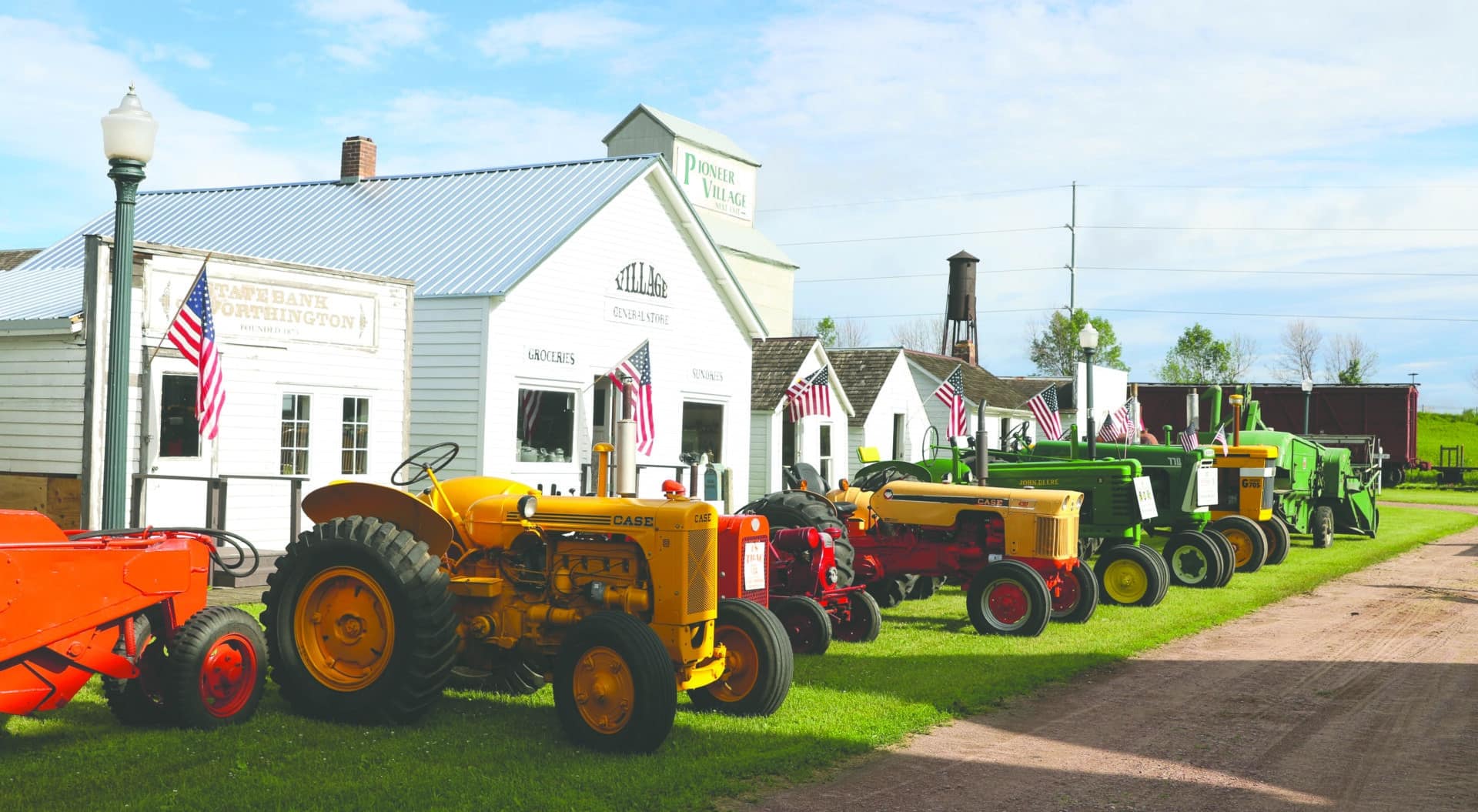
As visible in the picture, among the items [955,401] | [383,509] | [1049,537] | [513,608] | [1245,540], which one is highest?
[955,401]

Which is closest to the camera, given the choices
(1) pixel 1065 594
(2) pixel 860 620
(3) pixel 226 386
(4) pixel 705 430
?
(2) pixel 860 620

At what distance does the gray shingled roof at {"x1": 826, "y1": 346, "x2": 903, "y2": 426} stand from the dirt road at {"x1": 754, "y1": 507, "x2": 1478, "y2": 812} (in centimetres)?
1783

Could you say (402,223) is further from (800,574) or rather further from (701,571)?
(701,571)

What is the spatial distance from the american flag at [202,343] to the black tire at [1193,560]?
10255 mm

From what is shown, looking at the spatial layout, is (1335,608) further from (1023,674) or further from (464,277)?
(464,277)

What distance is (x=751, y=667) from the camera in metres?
7.26

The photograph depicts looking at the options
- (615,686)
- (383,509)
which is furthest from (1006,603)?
(383,509)

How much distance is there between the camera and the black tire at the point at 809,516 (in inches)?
413

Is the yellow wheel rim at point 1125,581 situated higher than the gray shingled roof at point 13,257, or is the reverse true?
the gray shingled roof at point 13,257

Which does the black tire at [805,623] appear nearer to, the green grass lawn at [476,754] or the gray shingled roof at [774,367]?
the green grass lawn at [476,754]

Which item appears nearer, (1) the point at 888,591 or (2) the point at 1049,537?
(2) the point at 1049,537

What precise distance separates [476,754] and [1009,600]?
5731mm

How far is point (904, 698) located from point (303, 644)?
344 centimetres

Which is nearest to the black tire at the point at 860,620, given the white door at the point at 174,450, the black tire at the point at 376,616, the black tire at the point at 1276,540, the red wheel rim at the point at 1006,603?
the red wheel rim at the point at 1006,603
